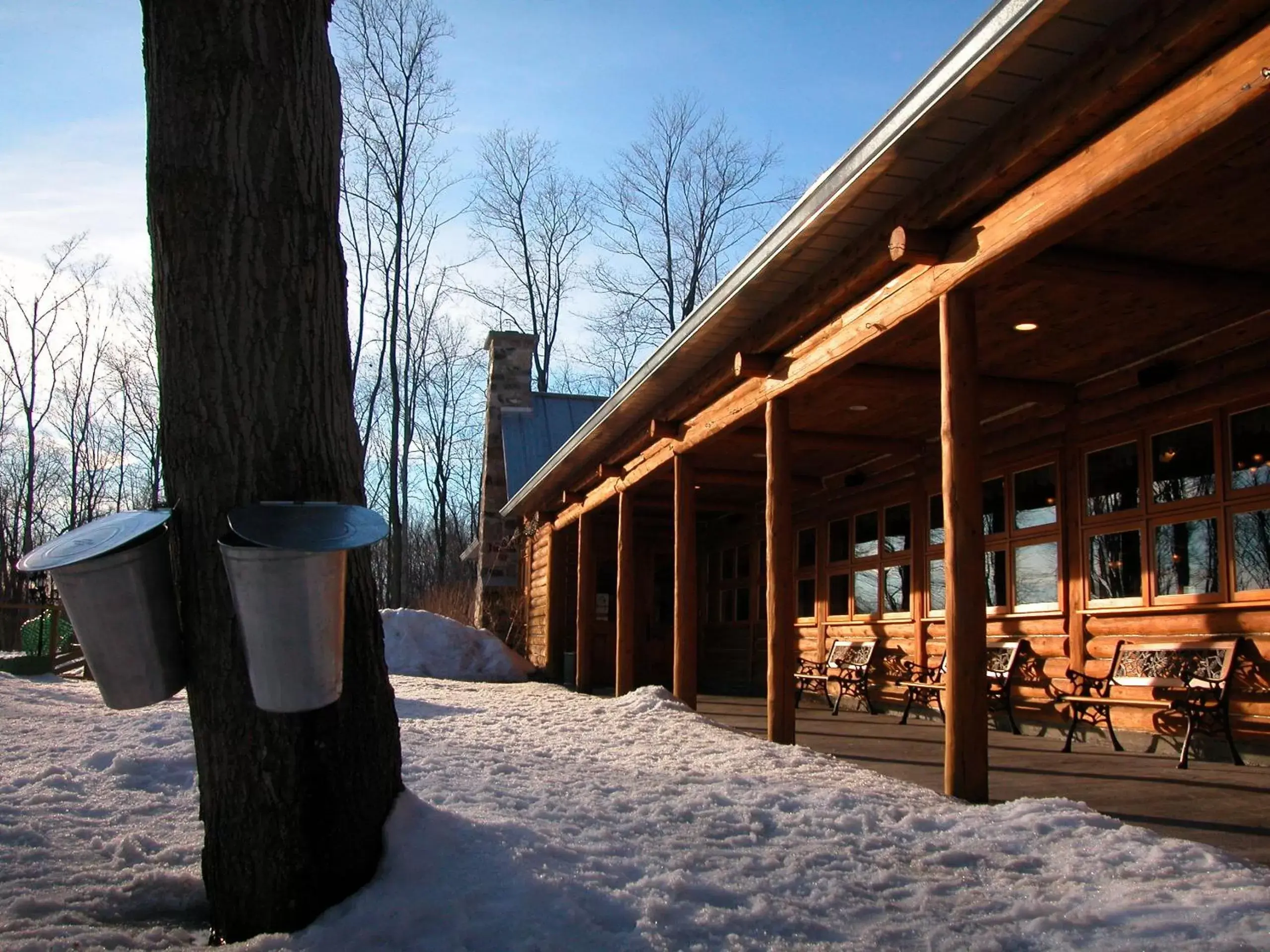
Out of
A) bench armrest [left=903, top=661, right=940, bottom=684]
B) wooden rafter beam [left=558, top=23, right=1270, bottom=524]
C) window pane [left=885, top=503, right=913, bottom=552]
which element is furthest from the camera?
window pane [left=885, top=503, right=913, bottom=552]

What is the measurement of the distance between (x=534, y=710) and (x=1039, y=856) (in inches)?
238

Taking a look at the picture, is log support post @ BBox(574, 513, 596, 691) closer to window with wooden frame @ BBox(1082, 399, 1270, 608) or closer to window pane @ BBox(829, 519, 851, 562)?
window pane @ BBox(829, 519, 851, 562)

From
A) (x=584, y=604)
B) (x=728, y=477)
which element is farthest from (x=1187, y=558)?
(x=584, y=604)

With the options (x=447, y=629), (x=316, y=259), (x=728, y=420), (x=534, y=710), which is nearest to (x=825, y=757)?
(x=728, y=420)

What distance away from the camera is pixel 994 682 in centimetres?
881

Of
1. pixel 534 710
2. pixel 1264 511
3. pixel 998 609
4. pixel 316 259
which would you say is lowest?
pixel 534 710

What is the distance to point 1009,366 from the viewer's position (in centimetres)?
772

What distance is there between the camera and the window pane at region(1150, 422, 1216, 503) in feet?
23.5

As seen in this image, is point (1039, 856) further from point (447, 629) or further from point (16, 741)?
point (447, 629)

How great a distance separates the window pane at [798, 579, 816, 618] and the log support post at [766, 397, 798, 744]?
5.77m

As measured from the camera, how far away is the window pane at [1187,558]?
709 centimetres

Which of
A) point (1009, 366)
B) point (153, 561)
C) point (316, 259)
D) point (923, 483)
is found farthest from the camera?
point (923, 483)

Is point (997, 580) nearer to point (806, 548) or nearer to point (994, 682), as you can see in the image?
point (994, 682)

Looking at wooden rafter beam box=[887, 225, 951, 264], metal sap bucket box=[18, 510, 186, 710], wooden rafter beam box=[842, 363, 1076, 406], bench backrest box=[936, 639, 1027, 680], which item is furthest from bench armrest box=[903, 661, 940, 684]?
metal sap bucket box=[18, 510, 186, 710]
